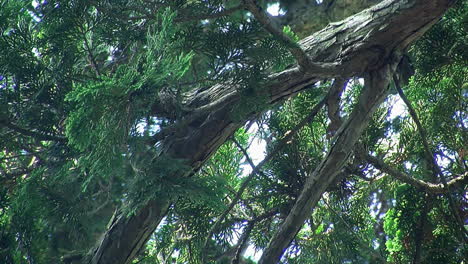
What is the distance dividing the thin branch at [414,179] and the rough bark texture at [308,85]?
0.33 meters

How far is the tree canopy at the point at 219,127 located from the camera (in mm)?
2039

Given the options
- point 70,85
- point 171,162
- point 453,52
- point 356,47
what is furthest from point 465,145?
point 70,85

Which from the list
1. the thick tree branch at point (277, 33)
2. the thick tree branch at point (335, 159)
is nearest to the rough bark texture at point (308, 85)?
the thick tree branch at point (335, 159)

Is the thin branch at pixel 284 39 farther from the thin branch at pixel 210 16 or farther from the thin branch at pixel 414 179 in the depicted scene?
the thin branch at pixel 414 179

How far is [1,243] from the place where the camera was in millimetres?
2287

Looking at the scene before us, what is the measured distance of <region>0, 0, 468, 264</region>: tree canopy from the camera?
80.3 inches

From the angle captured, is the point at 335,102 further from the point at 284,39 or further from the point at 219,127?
the point at 284,39

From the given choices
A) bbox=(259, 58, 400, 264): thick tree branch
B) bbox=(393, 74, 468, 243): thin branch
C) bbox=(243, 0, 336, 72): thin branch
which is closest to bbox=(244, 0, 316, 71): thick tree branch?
bbox=(243, 0, 336, 72): thin branch

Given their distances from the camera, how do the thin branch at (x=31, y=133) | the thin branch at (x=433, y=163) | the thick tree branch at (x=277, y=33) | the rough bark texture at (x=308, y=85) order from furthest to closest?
the thin branch at (x=433, y=163) < the rough bark texture at (x=308, y=85) < the thin branch at (x=31, y=133) < the thick tree branch at (x=277, y=33)

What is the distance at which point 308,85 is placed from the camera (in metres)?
2.66

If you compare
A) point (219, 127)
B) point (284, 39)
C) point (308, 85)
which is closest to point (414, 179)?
point (308, 85)

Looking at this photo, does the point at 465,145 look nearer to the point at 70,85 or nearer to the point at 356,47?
the point at 356,47

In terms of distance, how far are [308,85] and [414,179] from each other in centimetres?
69

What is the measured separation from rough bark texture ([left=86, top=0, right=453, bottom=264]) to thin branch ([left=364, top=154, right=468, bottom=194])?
0.33 meters
